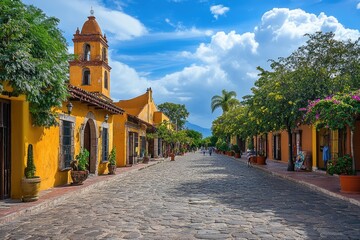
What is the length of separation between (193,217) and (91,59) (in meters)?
22.4

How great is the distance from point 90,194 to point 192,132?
323 ft

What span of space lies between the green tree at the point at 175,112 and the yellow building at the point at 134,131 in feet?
115

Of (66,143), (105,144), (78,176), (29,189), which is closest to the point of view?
(29,189)

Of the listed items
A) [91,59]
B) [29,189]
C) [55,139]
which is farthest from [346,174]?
[91,59]

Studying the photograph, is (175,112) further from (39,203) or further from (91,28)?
(39,203)

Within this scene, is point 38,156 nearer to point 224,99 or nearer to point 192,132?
point 224,99

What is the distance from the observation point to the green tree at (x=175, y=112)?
274 ft

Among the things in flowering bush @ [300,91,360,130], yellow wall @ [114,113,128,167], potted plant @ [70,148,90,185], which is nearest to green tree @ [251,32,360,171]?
flowering bush @ [300,91,360,130]

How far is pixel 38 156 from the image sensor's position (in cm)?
1203

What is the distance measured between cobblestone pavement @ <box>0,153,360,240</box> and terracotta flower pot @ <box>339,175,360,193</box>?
689mm

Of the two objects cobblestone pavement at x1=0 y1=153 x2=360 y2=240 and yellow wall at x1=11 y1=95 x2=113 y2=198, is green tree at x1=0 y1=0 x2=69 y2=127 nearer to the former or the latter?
yellow wall at x1=11 y1=95 x2=113 y2=198

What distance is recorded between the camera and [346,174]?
39.3 ft

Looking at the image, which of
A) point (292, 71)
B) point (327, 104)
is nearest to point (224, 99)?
point (292, 71)

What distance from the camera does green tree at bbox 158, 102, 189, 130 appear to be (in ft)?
274
